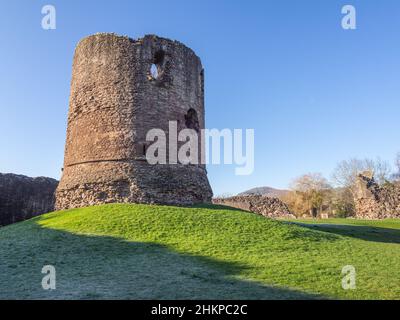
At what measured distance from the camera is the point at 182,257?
324 inches

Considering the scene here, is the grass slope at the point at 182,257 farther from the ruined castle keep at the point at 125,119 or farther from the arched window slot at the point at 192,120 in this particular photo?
the arched window slot at the point at 192,120

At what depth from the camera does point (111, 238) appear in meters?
9.50

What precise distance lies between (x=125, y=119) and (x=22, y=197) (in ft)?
30.0

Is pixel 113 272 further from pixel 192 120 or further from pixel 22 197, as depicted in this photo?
pixel 22 197

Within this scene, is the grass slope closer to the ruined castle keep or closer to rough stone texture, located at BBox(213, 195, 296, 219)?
the ruined castle keep

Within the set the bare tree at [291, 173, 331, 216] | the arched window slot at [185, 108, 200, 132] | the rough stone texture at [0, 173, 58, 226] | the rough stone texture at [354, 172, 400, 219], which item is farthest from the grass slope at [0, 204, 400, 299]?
the bare tree at [291, 173, 331, 216]

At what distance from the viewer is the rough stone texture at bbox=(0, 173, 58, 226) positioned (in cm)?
1881

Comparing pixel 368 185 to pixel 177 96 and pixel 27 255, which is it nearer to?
pixel 177 96

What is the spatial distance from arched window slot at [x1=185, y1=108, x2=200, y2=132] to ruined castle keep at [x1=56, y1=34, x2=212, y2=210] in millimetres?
44

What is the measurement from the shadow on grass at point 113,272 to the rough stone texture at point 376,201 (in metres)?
17.7

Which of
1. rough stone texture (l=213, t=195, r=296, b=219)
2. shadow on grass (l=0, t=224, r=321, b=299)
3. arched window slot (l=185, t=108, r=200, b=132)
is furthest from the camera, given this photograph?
rough stone texture (l=213, t=195, r=296, b=219)

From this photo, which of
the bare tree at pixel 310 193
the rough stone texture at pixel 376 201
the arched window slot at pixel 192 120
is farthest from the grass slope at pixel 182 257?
the bare tree at pixel 310 193

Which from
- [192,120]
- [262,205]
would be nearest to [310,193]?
[262,205]
